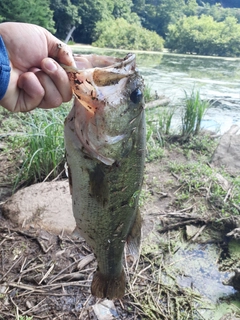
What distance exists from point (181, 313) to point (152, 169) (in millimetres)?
2537

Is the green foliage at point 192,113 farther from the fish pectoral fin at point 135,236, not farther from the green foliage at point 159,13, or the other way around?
the green foliage at point 159,13

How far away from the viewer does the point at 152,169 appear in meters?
4.93

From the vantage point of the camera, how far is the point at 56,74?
152 centimetres

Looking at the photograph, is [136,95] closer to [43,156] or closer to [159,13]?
[43,156]

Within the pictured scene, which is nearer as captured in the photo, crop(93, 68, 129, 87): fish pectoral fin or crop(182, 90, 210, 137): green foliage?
crop(93, 68, 129, 87): fish pectoral fin

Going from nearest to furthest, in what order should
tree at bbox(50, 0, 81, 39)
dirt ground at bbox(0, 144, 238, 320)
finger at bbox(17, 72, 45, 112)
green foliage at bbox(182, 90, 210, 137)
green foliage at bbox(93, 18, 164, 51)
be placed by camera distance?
finger at bbox(17, 72, 45, 112)
dirt ground at bbox(0, 144, 238, 320)
green foliage at bbox(182, 90, 210, 137)
tree at bbox(50, 0, 81, 39)
green foliage at bbox(93, 18, 164, 51)

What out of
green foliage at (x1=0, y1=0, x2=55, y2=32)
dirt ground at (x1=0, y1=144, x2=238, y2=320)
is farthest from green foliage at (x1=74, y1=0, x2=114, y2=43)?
dirt ground at (x1=0, y1=144, x2=238, y2=320)

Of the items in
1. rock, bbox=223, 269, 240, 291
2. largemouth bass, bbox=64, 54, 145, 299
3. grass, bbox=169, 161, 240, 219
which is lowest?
grass, bbox=169, 161, 240, 219

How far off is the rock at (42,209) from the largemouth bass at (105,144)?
4.93ft

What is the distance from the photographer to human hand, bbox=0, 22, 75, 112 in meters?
1.57

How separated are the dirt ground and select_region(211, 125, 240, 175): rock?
2.32 metres

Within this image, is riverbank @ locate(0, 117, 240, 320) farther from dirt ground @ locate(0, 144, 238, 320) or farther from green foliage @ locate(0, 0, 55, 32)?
green foliage @ locate(0, 0, 55, 32)

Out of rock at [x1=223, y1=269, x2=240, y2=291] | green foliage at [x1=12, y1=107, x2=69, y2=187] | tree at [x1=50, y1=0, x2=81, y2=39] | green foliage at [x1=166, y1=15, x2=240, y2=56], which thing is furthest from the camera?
green foliage at [x1=166, y1=15, x2=240, y2=56]

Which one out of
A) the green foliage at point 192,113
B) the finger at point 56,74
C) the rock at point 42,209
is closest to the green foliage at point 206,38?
the green foliage at point 192,113
